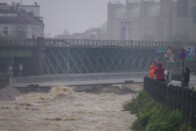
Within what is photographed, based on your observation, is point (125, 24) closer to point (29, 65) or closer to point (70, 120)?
point (29, 65)

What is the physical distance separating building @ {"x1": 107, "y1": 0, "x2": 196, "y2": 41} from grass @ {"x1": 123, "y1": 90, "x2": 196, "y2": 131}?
7679cm

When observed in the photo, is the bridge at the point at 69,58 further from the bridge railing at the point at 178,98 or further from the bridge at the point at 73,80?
the bridge railing at the point at 178,98

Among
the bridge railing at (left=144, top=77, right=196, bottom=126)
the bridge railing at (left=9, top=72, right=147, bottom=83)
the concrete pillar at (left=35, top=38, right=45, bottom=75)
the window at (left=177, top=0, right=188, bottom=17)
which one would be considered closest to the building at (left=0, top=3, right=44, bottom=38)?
the concrete pillar at (left=35, top=38, right=45, bottom=75)

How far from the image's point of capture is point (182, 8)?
10381 cm

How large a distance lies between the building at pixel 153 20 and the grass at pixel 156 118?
76.8 meters

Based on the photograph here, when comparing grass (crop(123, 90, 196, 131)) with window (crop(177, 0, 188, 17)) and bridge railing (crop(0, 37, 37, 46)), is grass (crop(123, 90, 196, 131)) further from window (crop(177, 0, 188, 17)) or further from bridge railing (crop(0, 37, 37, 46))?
window (crop(177, 0, 188, 17))

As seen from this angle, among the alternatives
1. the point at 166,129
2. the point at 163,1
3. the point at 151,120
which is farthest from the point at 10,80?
the point at 163,1

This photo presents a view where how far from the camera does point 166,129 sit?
1612cm

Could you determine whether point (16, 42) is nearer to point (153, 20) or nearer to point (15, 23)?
point (15, 23)

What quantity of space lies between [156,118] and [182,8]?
291 ft

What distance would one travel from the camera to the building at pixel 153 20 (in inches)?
4045

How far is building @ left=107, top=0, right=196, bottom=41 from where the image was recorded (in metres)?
103

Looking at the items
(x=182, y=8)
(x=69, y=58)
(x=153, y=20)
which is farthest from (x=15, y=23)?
(x=153, y=20)

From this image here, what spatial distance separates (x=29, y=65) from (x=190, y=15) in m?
51.4
